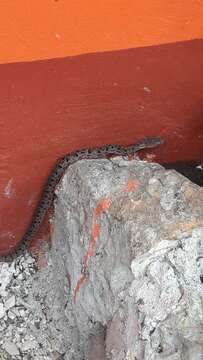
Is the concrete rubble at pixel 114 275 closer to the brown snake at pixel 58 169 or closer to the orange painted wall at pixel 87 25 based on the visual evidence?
the brown snake at pixel 58 169

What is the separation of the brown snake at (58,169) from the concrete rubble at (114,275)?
4 cm

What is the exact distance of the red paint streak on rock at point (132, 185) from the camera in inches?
104

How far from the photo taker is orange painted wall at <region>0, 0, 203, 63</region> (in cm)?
249

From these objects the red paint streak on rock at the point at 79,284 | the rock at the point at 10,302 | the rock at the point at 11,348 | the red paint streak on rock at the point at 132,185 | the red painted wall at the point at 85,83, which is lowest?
the rock at the point at 11,348

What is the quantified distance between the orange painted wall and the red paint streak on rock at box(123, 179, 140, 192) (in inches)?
22.4

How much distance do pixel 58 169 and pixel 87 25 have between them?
0.70m

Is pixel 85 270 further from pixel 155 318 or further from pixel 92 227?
pixel 155 318

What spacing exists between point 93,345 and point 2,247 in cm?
77

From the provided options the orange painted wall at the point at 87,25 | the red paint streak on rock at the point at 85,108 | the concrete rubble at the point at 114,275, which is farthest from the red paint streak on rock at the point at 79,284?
the orange painted wall at the point at 87,25

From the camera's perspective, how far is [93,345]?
2746 millimetres

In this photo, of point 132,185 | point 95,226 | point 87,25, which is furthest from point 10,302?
point 87,25

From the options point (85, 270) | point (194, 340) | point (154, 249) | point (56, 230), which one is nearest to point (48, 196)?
point (56, 230)

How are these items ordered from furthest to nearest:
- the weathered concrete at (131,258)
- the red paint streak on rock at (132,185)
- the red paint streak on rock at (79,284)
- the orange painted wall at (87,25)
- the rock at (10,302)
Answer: the rock at (10,302) → the red paint streak on rock at (79,284) → the red paint streak on rock at (132,185) → the orange painted wall at (87,25) → the weathered concrete at (131,258)

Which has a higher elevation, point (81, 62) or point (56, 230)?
point (81, 62)
